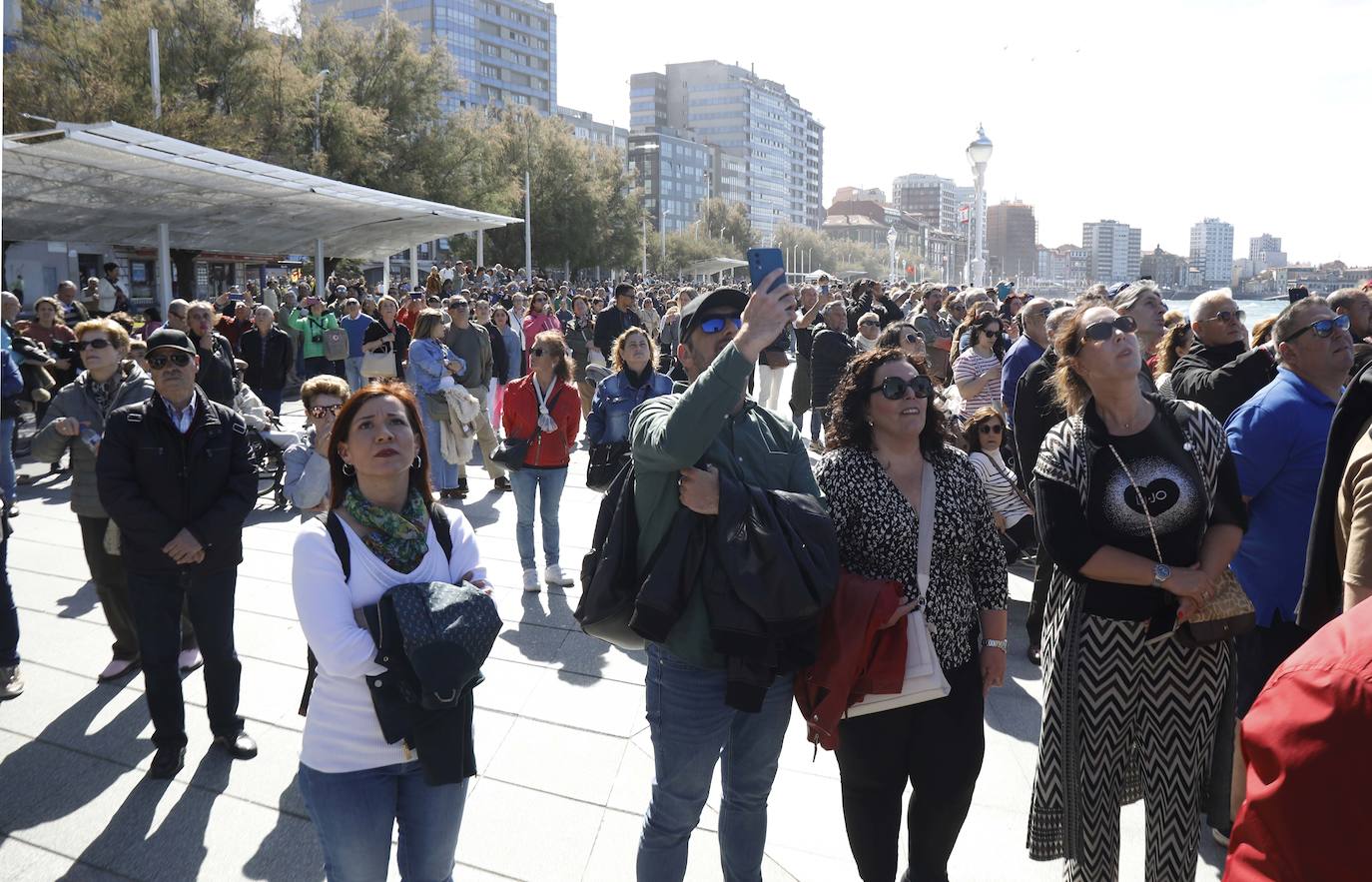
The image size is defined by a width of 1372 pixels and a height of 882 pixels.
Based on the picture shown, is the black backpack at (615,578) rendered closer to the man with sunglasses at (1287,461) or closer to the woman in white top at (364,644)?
the woman in white top at (364,644)

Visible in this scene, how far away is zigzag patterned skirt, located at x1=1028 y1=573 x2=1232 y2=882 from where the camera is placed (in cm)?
281

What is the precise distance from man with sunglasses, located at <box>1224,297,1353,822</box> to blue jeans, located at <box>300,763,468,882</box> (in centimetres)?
275

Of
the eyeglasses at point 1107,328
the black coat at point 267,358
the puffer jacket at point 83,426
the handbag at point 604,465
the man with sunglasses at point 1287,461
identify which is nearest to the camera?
the eyeglasses at point 1107,328

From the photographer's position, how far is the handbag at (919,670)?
8.47 ft

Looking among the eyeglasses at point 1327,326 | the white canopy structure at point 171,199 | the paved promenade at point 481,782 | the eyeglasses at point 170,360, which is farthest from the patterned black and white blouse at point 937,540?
the white canopy structure at point 171,199

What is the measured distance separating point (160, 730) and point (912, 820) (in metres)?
3.06

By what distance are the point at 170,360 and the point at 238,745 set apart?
5.50 ft

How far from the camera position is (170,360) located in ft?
12.7

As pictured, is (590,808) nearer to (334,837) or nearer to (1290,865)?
(334,837)

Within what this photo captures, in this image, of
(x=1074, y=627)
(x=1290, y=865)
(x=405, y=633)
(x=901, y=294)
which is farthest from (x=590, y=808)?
(x=901, y=294)

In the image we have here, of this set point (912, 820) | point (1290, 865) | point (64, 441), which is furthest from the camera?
point (64, 441)

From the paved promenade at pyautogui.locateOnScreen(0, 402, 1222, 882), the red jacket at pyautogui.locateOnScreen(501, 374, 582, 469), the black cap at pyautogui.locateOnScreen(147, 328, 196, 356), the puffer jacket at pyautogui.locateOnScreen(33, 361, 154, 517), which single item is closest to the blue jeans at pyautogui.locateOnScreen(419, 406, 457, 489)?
the red jacket at pyautogui.locateOnScreen(501, 374, 582, 469)

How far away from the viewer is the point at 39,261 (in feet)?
74.3

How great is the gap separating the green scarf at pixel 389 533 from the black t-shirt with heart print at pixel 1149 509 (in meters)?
1.91
